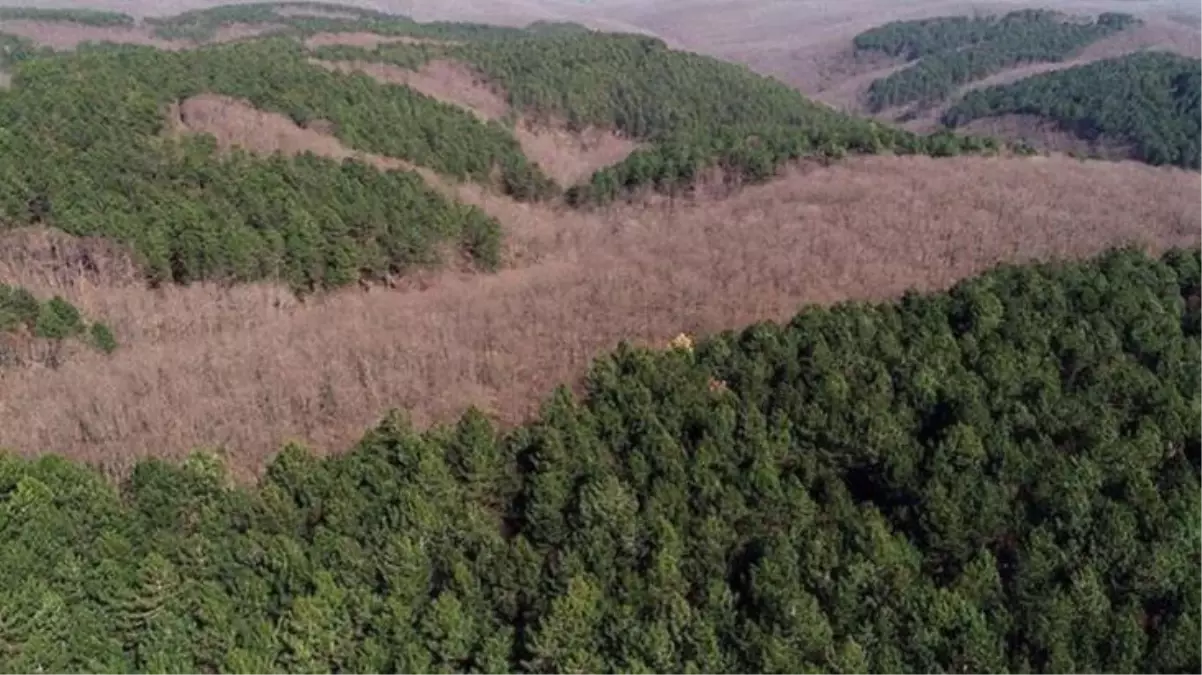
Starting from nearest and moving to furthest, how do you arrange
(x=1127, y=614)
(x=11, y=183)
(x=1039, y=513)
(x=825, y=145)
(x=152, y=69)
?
(x=1127, y=614) → (x=1039, y=513) → (x=11, y=183) → (x=152, y=69) → (x=825, y=145)

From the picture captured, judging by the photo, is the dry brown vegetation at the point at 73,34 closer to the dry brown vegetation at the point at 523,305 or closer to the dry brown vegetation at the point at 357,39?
the dry brown vegetation at the point at 357,39

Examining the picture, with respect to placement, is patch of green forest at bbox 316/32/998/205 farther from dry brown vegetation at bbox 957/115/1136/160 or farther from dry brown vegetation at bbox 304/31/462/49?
dry brown vegetation at bbox 957/115/1136/160

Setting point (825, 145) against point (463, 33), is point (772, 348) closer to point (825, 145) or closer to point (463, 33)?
point (825, 145)

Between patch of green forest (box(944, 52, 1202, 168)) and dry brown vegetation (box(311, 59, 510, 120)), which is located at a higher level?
dry brown vegetation (box(311, 59, 510, 120))

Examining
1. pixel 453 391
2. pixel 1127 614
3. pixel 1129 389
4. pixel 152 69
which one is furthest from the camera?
pixel 152 69

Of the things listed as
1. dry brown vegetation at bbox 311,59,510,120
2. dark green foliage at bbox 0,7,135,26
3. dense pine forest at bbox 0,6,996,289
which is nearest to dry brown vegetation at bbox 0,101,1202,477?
dense pine forest at bbox 0,6,996,289

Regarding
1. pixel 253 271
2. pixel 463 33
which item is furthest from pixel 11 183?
pixel 463 33
